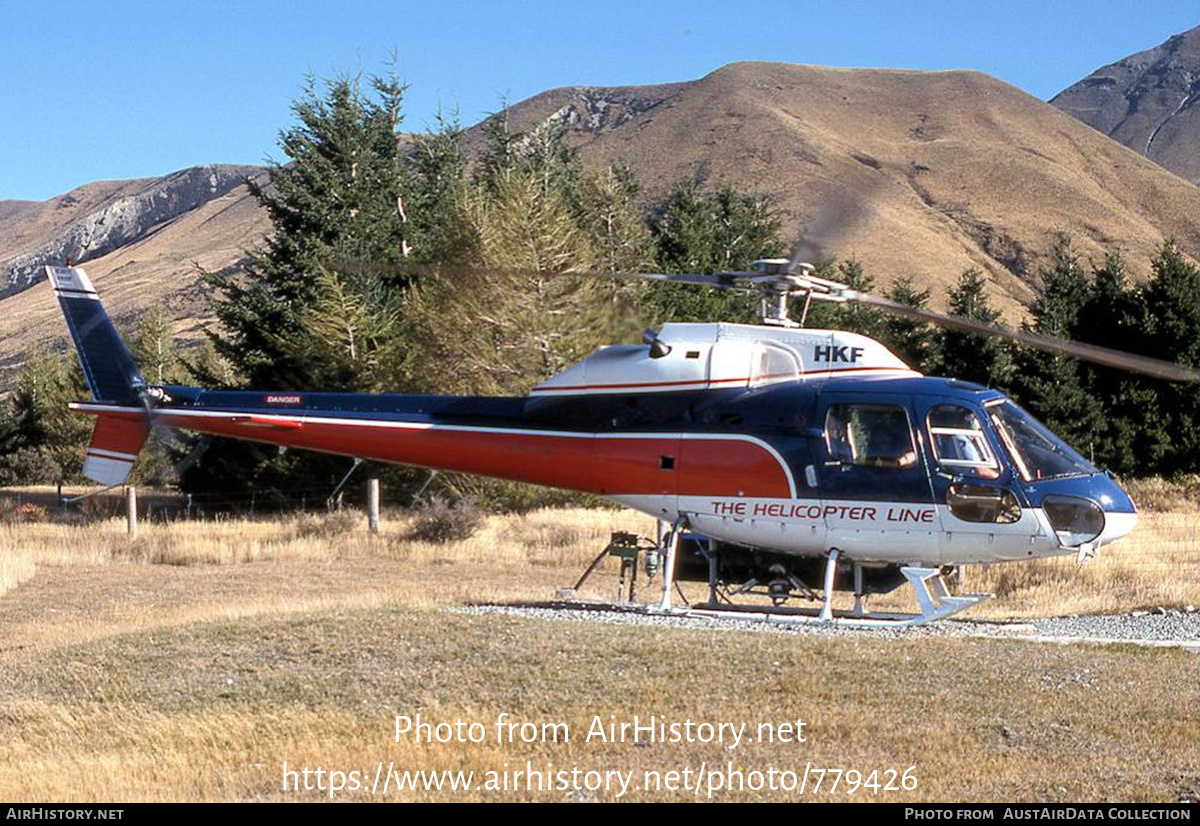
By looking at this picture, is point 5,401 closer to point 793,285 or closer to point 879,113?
point 793,285

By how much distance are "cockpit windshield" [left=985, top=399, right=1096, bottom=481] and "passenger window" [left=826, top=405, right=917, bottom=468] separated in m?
0.99

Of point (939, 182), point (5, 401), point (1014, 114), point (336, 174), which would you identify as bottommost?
point (5, 401)

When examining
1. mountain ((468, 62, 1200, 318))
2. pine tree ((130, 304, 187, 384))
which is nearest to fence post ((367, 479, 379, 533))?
pine tree ((130, 304, 187, 384))

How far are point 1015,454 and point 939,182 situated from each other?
140901 mm

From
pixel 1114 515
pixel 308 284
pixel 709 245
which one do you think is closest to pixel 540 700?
pixel 1114 515

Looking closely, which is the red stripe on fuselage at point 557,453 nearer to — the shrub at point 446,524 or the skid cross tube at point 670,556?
the skid cross tube at point 670,556

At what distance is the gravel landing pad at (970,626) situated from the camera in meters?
14.4

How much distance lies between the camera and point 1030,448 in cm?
1493

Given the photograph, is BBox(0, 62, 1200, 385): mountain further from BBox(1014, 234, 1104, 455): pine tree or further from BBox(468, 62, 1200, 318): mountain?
BBox(1014, 234, 1104, 455): pine tree

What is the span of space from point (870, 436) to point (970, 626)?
2497mm

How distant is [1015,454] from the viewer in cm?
1484

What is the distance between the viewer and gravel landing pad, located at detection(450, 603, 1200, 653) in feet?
47.2

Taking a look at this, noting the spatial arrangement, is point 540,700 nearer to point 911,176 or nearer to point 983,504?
point 983,504
